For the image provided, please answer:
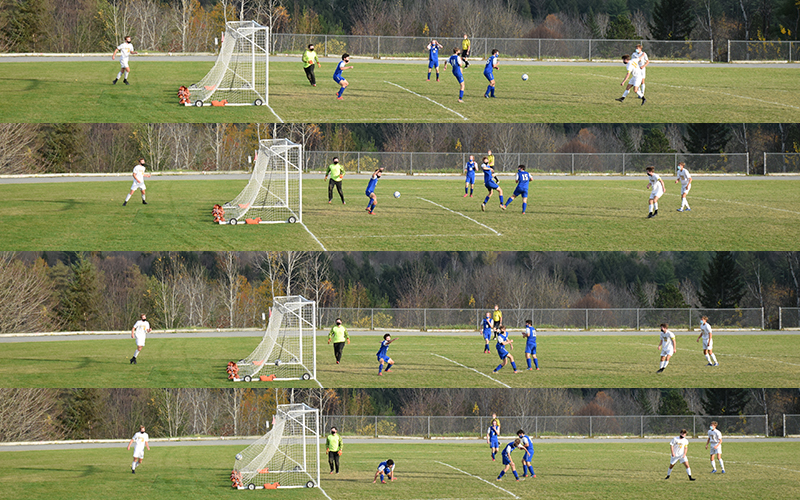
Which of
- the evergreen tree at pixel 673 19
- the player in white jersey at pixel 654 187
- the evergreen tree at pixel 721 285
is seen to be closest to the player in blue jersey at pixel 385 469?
the player in white jersey at pixel 654 187

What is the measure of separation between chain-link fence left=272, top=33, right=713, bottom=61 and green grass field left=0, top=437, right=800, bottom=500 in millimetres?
23161

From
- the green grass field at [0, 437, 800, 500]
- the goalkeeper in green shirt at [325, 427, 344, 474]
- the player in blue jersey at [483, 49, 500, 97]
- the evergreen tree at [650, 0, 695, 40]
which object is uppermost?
the evergreen tree at [650, 0, 695, 40]

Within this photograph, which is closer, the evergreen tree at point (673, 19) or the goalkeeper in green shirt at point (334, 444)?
the goalkeeper in green shirt at point (334, 444)

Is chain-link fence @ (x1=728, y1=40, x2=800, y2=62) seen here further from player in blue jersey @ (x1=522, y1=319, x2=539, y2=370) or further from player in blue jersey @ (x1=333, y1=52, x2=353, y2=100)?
player in blue jersey @ (x1=522, y1=319, x2=539, y2=370)

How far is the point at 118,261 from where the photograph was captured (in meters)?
92.5

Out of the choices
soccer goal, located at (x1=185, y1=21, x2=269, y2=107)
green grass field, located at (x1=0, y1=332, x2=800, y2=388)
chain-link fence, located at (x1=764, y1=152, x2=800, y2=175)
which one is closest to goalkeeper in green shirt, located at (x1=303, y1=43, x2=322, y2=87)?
soccer goal, located at (x1=185, y1=21, x2=269, y2=107)

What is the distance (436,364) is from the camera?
40.1 meters

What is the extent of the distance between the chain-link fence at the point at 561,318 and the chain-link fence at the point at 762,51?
48.2ft

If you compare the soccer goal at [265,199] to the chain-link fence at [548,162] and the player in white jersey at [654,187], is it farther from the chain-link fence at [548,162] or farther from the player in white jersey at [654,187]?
the chain-link fence at [548,162]

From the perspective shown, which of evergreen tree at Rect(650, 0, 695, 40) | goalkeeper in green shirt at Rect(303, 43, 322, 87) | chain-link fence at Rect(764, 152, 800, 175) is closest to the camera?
goalkeeper in green shirt at Rect(303, 43, 322, 87)

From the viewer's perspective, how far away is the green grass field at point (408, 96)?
39.7 meters

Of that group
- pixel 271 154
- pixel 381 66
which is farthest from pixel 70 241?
pixel 381 66

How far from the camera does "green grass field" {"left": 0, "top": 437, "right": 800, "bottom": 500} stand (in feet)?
94.3

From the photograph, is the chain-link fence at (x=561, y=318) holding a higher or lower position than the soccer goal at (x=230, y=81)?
lower
